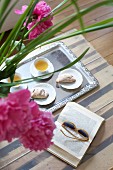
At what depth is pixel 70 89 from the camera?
1.07 meters

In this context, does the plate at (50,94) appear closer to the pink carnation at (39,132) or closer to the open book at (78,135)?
the open book at (78,135)

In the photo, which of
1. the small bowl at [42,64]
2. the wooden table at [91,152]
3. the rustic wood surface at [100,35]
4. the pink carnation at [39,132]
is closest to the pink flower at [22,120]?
the pink carnation at [39,132]

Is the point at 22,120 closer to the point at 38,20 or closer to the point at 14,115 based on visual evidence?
the point at 14,115

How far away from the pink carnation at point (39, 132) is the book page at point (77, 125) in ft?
1.31

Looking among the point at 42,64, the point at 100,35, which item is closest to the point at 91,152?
the point at 42,64

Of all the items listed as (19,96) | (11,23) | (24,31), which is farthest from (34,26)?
(11,23)

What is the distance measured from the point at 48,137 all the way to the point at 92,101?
0.55m

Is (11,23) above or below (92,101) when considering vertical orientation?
above

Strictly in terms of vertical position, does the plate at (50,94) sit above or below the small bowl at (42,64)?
below

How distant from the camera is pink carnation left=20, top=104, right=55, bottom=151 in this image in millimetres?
491

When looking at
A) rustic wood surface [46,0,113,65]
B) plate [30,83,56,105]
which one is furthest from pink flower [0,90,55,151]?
rustic wood surface [46,0,113,65]

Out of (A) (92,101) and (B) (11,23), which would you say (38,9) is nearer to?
(A) (92,101)

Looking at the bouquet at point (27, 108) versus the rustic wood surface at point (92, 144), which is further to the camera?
the rustic wood surface at point (92, 144)

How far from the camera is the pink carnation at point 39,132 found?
491mm
